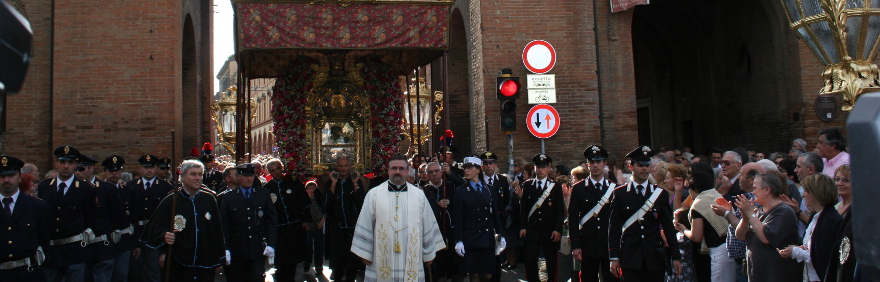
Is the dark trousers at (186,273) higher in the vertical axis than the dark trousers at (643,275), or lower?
higher

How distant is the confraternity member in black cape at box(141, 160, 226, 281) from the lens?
692 centimetres

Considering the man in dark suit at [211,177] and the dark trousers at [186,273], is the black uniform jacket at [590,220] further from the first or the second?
the man in dark suit at [211,177]

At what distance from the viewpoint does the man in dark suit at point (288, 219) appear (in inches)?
386

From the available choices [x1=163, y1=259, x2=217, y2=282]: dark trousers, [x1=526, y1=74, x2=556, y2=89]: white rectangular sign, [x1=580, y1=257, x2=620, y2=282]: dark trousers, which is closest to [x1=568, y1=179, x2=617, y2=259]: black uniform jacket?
[x1=580, y1=257, x2=620, y2=282]: dark trousers

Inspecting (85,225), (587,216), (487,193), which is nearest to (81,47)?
(85,225)

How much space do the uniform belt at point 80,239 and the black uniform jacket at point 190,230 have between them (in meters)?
1.08

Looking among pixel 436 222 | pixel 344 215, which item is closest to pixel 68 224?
pixel 344 215

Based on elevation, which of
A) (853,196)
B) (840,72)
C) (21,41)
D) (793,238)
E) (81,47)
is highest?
(81,47)

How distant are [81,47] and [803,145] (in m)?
12.3

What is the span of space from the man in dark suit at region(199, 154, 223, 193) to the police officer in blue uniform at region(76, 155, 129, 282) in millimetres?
3602

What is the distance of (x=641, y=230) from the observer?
6797mm

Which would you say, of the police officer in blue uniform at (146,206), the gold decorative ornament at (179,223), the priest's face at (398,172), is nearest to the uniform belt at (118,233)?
the police officer in blue uniform at (146,206)

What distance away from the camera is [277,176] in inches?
400

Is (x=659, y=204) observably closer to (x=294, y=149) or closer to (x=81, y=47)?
(x=294, y=149)
